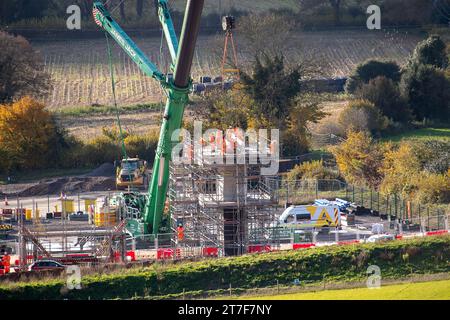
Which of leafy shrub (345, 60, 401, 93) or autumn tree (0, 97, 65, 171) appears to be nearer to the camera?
autumn tree (0, 97, 65, 171)

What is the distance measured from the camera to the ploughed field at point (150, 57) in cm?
10025

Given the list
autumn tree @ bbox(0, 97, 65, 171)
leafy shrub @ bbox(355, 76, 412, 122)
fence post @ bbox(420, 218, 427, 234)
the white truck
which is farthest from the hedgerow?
leafy shrub @ bbox(355, 76, 412, 122)

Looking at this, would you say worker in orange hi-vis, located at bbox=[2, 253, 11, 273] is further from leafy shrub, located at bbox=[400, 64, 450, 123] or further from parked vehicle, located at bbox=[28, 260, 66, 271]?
leafy shrub, located at bbox=[400, 64, 450, 123]

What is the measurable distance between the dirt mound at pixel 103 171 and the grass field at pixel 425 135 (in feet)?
→ 52.9

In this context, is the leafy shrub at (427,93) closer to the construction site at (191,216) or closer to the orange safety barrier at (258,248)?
the construction site at (191,216)

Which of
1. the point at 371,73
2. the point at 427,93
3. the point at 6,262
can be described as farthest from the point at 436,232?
the point at 371,73

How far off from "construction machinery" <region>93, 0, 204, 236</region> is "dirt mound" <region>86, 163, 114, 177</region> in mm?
15611

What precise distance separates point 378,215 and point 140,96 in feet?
111

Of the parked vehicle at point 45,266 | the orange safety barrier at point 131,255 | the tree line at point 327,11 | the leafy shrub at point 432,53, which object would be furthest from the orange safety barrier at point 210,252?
the tree line at point 327,11

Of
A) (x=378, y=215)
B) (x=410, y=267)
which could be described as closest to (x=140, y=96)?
(x=378, y=215)

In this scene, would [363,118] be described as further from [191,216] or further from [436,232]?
[191,216]

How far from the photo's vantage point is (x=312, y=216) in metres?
66.7

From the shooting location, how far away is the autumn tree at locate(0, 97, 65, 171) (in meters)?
83.4

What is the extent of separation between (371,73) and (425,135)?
38.3 feet
